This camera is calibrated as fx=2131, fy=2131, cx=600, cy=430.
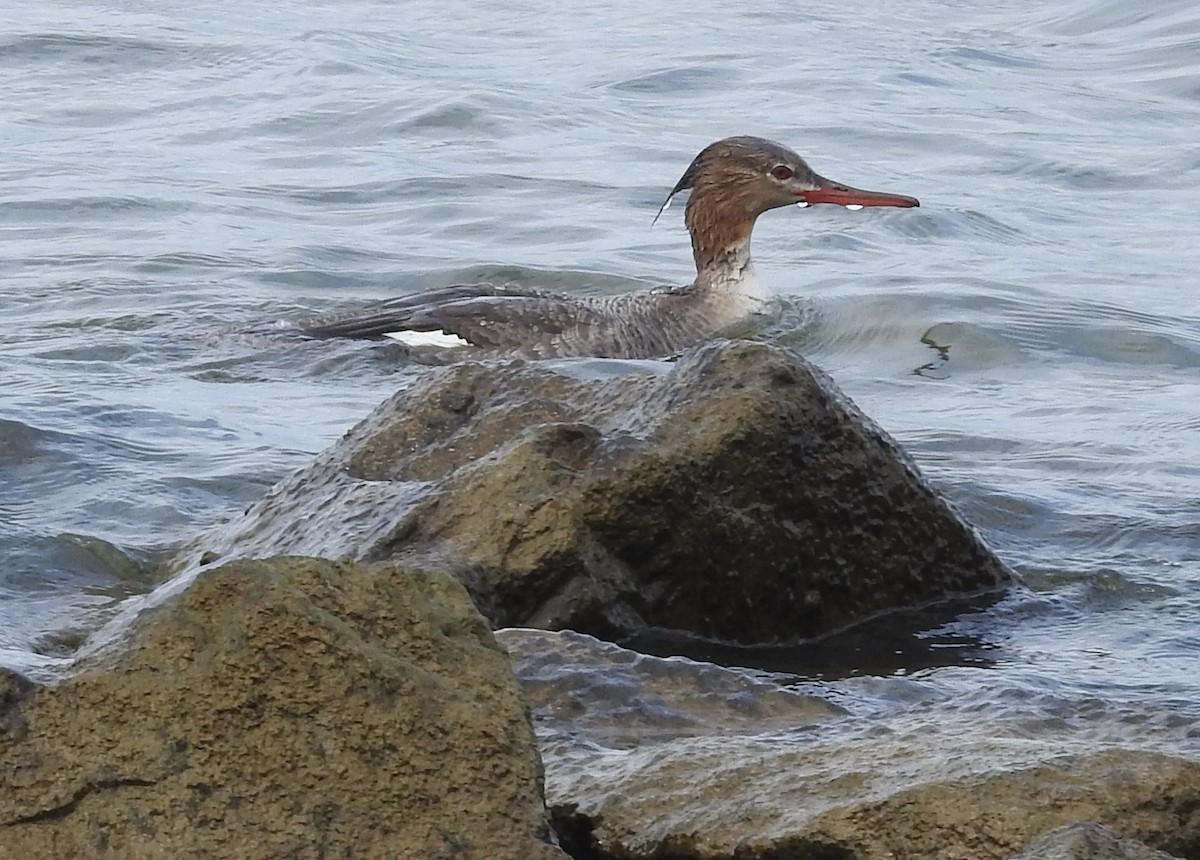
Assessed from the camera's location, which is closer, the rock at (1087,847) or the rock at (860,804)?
the rock at (1087,847)

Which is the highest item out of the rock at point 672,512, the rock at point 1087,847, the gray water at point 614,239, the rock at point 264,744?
the rock at point 264,744

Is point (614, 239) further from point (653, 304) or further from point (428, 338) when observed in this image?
point (428, 338)

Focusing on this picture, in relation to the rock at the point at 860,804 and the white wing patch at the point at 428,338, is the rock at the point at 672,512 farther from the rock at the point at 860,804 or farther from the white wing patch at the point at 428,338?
the white wing patch at the point at 428,338

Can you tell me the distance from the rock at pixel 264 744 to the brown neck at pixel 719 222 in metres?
7.88

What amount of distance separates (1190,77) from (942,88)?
6.62 feet

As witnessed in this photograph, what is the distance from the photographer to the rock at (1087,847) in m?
2.70

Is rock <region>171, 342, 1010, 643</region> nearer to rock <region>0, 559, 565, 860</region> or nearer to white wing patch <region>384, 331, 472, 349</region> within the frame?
rock <region>0, 559, 565, 860</region>

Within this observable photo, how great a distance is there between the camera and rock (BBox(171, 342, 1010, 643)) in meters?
4.53

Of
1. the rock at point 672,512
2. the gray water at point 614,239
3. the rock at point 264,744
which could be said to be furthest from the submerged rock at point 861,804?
the rock at point 672,512

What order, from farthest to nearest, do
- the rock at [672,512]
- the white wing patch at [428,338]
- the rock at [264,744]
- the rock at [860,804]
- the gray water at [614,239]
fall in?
the white wing patch at [428,338], the gray water at [614,239], the rock at [672,512], the rock at [860,804], the rock at [264,744]

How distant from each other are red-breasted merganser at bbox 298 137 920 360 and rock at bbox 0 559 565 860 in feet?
21.1

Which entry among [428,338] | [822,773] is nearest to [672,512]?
[822,773]

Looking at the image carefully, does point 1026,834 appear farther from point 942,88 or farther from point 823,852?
point 942,88

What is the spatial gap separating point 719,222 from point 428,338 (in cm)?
198
